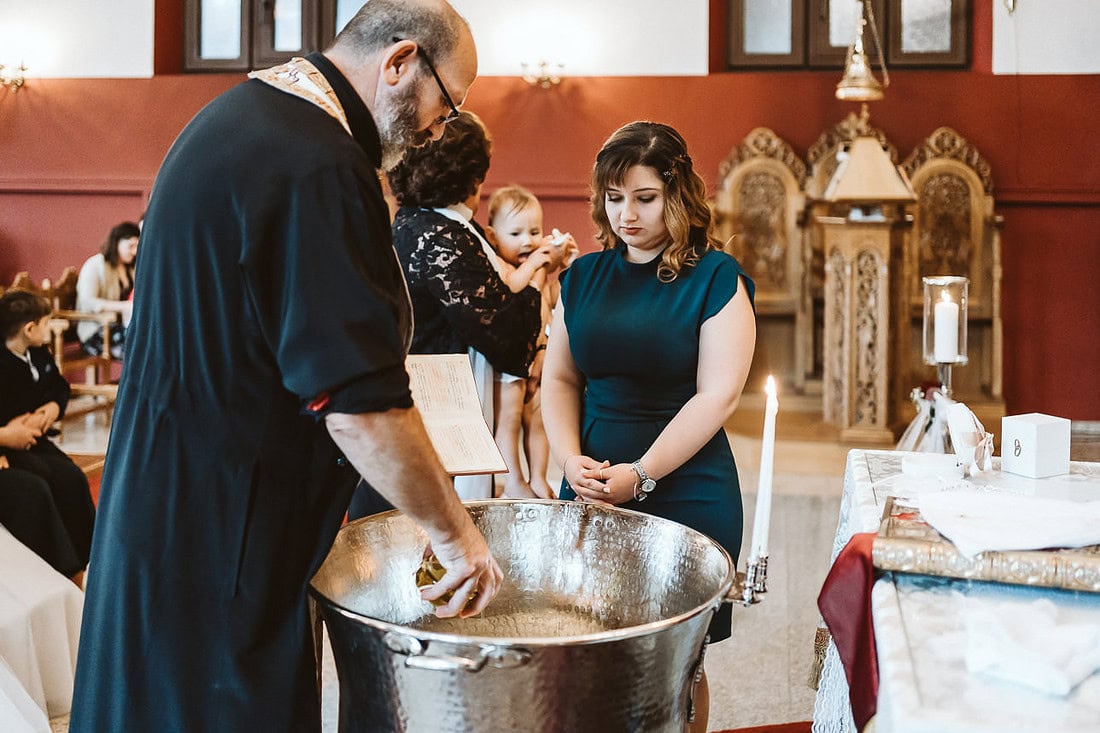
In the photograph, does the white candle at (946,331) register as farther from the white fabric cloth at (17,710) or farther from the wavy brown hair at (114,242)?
the wavy brown hair at (114,242)

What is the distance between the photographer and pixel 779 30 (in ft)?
24.5

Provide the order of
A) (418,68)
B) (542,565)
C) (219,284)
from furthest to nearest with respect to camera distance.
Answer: (542,565) < (418,68) < (219,284)

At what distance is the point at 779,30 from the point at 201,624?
22.3 ft

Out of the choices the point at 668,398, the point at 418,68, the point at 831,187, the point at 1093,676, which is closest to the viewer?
the point at 1093,676

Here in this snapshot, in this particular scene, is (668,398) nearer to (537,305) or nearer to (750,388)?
(537,305)

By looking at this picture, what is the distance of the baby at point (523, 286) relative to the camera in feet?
10.2

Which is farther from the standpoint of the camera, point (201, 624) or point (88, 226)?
point (88, 226)

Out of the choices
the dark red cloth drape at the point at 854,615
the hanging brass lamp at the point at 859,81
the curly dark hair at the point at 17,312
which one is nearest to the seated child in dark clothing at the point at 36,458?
the curly dark hair at the point at 17,312

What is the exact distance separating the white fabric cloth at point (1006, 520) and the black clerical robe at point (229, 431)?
0.70 m

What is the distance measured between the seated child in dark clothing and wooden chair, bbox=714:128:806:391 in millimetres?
4246

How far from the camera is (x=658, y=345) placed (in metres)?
2.23

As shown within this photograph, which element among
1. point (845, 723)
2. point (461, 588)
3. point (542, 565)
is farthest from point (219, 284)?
point (845, 723)

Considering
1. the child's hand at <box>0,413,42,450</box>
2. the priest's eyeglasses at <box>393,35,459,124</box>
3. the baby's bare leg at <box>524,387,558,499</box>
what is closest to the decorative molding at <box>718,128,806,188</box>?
the baby's bare leg at <box>524,387,558,499</box>

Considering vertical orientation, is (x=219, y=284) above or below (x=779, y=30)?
below
